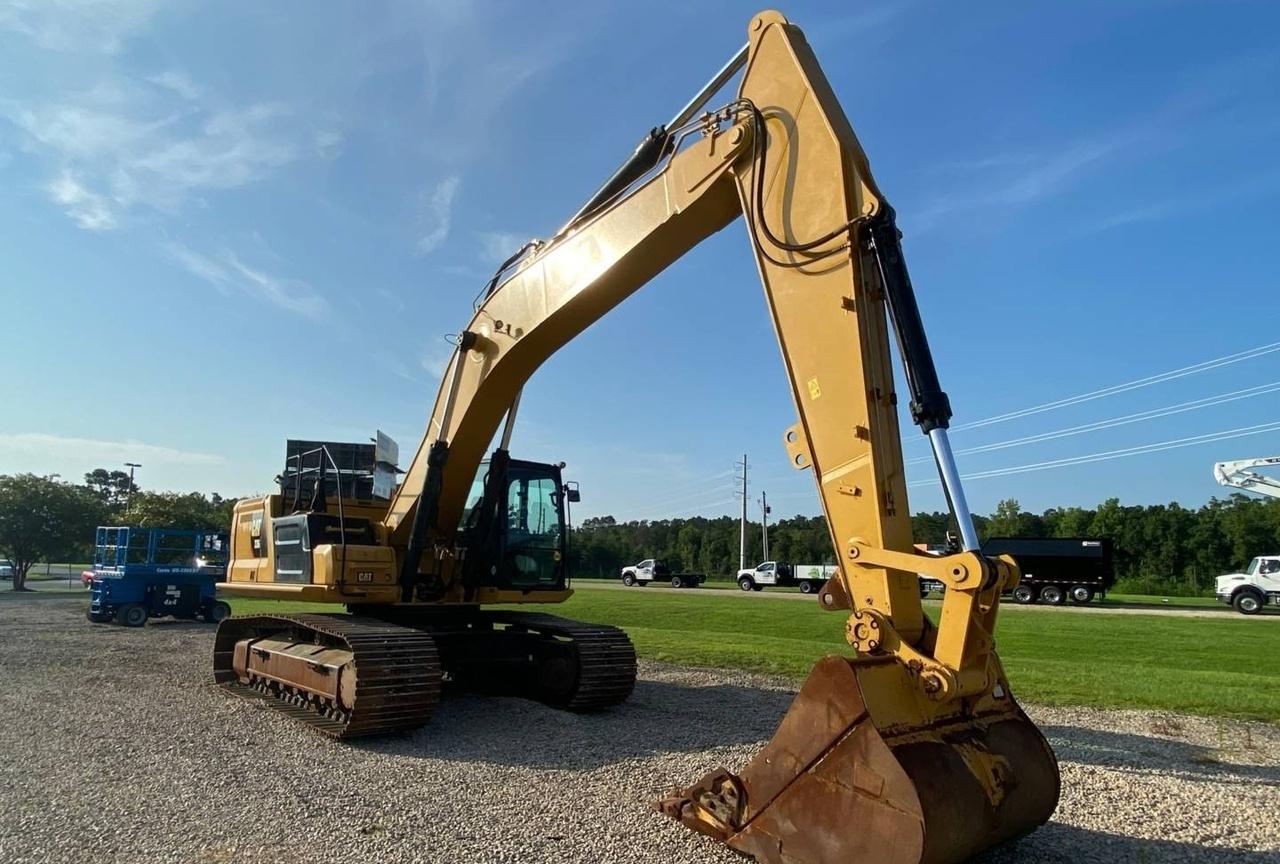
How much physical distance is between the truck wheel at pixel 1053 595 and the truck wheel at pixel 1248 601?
6.63 m

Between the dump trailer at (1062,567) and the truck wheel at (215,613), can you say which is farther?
the dump trailer at (1062,567)

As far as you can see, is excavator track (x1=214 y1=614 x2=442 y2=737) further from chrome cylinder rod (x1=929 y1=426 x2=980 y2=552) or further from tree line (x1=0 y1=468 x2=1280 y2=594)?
tree line (x1=0 y1=468 x2=1280 y2=594)

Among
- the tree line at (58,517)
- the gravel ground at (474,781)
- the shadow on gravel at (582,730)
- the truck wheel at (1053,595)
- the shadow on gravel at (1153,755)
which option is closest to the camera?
the gravel ground at (474,781)

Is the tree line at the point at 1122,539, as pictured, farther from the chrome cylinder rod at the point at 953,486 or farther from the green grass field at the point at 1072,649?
the chrome cylinder rod at the point at 953,486

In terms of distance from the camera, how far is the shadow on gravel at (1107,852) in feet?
16.4

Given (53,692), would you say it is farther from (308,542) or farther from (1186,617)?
(1186,617)

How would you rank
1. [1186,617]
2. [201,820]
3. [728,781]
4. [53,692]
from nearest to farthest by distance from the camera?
1. [728,781]
2. [201,820]
3. [53,692]
4. [1186,617]

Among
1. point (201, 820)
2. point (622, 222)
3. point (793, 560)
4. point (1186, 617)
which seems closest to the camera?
point (201, 820)

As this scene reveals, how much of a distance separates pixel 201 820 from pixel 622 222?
5459mm

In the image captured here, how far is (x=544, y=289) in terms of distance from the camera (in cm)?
846

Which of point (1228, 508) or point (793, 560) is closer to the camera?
point (1228, 508)

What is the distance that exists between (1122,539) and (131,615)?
71498 mm

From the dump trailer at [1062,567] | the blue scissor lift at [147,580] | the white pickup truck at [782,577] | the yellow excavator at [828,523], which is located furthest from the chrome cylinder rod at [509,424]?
the white pickup truck at [782,577]

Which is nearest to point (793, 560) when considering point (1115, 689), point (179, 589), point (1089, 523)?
point (1089, 523)
